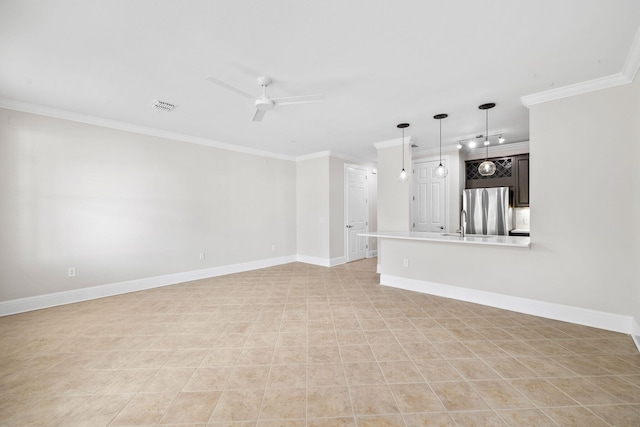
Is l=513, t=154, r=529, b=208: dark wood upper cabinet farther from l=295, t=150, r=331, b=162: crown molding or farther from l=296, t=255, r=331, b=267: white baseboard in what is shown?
l=296, t=255, r=331, b=267: white baseboard

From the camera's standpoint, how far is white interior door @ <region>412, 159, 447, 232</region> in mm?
6023

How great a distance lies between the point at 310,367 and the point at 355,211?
16.9ft

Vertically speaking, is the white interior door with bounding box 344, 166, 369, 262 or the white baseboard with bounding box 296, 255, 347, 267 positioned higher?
the white interior door with bounding box 344, 166, 369, 262

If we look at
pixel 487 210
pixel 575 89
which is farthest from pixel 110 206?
pixel 487 210

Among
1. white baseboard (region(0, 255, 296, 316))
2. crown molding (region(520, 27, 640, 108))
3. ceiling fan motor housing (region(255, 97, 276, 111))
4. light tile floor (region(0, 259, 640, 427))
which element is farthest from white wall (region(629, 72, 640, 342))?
white baseboard (region(0, 255, 296, 316))

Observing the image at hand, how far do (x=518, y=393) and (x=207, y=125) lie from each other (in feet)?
16.6

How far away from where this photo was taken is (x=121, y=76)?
2805 mm

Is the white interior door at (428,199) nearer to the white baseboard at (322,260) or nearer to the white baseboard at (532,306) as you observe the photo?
the white baseboard at (322,260)

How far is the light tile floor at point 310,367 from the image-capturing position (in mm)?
1740

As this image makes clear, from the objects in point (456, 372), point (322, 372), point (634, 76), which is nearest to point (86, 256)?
point (322, 372)

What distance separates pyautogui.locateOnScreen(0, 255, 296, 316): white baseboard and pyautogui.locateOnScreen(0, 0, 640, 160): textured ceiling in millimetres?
2669

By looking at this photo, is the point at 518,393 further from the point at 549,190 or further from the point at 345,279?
the point at 345,279

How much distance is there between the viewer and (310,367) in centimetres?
226

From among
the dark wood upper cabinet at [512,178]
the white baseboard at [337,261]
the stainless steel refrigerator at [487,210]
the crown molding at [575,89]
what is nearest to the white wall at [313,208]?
the white baseboard at [337,261]
